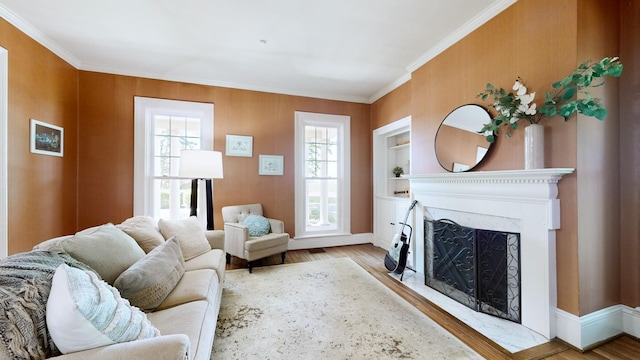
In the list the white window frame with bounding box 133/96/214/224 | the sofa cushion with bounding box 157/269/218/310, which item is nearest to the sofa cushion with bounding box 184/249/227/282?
the sofa cushion with bounding box 157/269/218/310

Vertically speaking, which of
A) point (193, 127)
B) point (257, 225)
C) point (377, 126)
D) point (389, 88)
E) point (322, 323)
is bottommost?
point (322, 323)

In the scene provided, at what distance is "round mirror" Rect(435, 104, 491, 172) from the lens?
7.68 ft

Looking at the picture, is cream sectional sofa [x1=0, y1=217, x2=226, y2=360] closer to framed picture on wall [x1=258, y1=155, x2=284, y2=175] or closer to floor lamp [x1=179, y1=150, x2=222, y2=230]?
floor lamp [x1=179, y1=150, x2=222, y2=230]

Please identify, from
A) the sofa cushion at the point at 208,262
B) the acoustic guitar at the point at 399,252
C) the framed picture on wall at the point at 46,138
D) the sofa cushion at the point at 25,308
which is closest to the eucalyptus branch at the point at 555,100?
the acoustic guitar at the point at 399,252

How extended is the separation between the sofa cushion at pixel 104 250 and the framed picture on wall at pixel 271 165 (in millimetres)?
2500

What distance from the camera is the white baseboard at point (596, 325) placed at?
1698mm

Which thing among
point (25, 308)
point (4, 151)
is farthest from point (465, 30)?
point (4, 151)

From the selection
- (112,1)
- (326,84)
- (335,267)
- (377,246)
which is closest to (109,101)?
(112,1)

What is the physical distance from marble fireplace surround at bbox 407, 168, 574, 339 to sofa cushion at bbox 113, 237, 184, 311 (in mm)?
2559

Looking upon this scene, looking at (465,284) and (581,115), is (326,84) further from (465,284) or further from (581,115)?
(465,284)

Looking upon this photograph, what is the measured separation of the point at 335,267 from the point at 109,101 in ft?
12.7

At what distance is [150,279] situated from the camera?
1.43 meters

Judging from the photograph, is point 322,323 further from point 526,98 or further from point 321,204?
point 321,204

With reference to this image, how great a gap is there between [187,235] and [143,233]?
40cm
